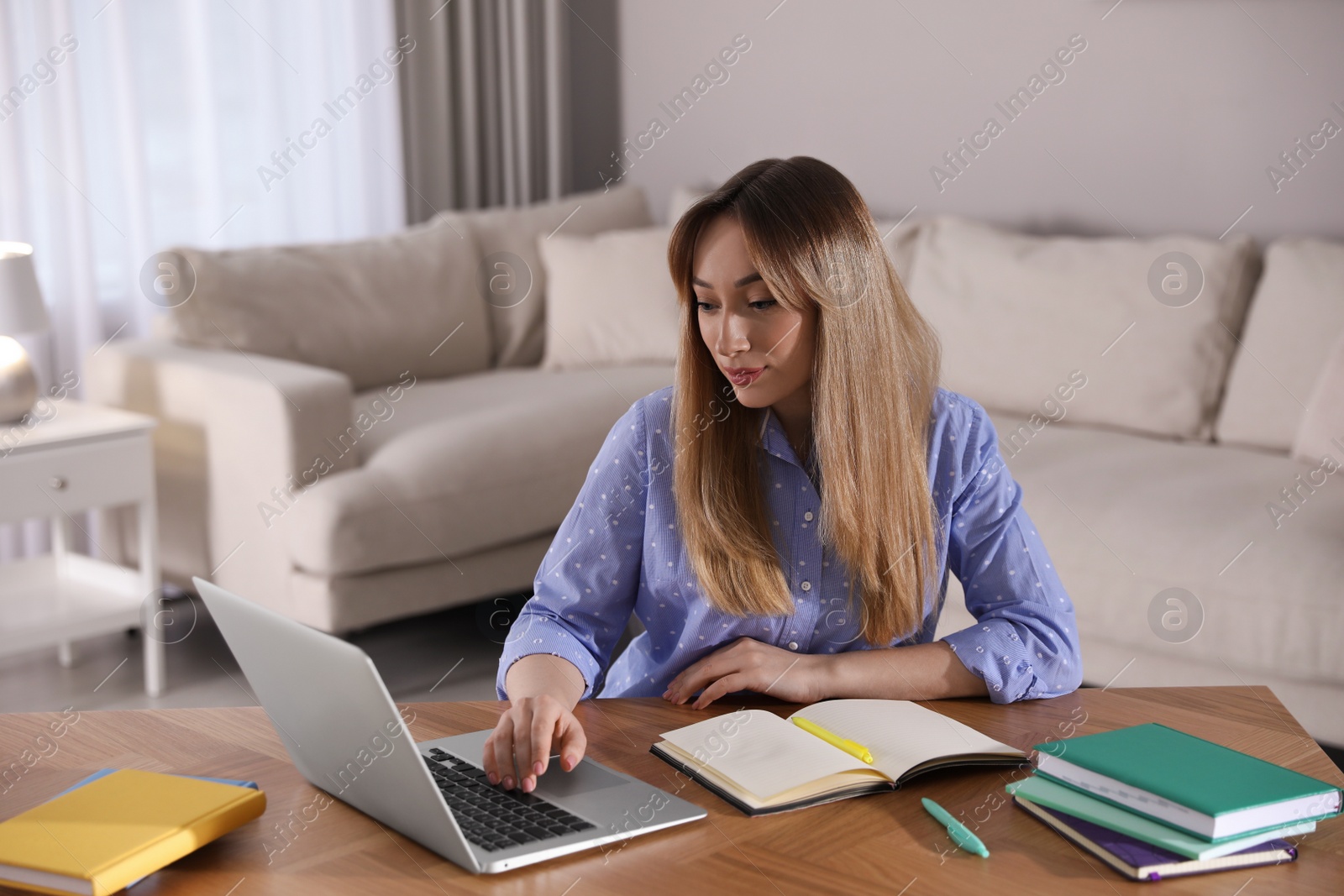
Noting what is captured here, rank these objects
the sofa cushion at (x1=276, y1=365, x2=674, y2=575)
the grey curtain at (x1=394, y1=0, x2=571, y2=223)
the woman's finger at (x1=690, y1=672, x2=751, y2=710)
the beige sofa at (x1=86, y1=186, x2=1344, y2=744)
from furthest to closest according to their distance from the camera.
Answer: the grey curtain at (x1=394, y1=0, x2=571, y2=223)
the sofa cushion at (x1=276, y1=365, x2=674, y2=575)
the beige sofa at (x1=86, y1=186, x2=1344, y2=744)
the woman's finger at (x1=690, y1=672, x2=751, y2=710)

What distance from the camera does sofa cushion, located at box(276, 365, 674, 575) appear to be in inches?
105

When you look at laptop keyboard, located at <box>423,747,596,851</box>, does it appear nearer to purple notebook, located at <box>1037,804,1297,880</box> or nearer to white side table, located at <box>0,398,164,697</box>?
purple notebook, located at <box>1037,804,1297,880</box>

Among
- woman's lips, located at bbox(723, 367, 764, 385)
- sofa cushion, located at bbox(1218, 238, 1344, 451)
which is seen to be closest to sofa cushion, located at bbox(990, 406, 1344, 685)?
sofa cushion, located at bbox(1218, 238, 1344, 451)

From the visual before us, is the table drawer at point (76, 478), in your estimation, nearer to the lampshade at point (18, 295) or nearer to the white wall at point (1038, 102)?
the lampshade at point (18, 295)

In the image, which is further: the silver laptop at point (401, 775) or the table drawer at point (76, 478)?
the table drawer at point (76, 478)

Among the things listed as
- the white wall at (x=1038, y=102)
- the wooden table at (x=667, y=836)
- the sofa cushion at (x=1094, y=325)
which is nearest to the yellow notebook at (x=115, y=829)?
the wooden table at (x=667, y=836)

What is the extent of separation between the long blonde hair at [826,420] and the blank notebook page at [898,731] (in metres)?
0.17

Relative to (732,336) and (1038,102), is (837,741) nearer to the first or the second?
(732,336)

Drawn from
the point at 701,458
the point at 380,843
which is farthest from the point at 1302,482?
the point at 380,843

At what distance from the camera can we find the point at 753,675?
1.20 metres

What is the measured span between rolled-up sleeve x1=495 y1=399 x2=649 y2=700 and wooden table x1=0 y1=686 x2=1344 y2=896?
15 centimetres

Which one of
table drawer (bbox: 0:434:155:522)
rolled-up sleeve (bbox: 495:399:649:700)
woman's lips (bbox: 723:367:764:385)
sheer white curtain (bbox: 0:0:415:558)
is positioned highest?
sheer white curtain (bbox: 0:0:415:558)

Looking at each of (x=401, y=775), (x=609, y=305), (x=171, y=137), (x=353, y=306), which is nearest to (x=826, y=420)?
(x=401, y=775)

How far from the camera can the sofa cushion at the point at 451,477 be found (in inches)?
105
